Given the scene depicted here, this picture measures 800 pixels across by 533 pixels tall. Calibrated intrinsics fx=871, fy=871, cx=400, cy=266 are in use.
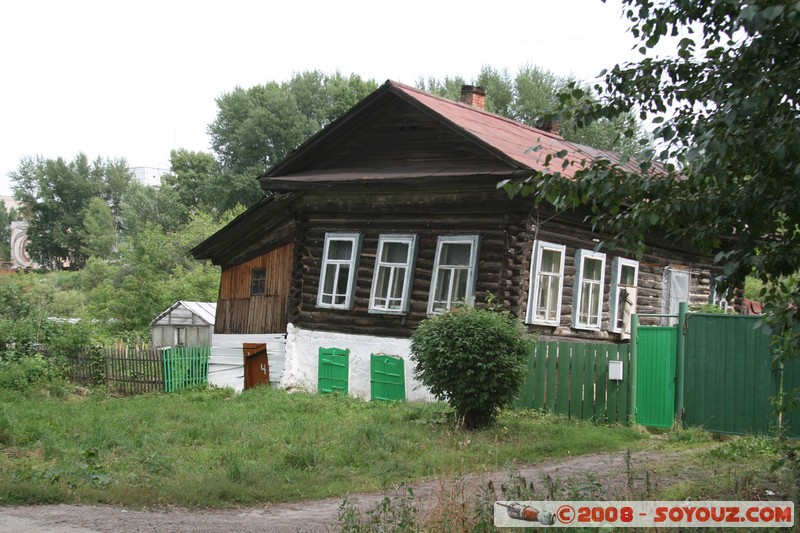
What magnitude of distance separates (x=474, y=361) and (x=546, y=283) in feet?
17.3

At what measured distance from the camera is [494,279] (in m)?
17.7

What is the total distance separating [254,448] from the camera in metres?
12.8

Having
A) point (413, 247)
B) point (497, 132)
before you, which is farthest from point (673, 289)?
point (413, 247)

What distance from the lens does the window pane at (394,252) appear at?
19.5 meters

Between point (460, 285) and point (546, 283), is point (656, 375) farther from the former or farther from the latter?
point (460, 285)

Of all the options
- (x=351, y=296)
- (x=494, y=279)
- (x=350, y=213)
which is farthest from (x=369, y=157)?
(x=494, y=279)

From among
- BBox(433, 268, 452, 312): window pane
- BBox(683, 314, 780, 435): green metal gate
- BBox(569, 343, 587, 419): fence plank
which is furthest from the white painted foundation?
BBox(683, 314, 780, 435): green metal gate

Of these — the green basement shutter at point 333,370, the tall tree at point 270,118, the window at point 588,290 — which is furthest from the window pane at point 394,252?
the tall tree at point 270,118

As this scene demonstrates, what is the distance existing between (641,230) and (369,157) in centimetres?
1387

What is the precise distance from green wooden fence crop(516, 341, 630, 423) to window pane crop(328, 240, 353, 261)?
242 inches

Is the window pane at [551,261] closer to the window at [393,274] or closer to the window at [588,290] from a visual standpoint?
the window at [588,290]

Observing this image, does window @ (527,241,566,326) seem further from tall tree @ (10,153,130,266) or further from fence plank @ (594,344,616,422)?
tall tree @ (10,153,130,266)

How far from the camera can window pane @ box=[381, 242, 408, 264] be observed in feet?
63.8

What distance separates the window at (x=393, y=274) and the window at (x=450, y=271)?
0.62 meters
